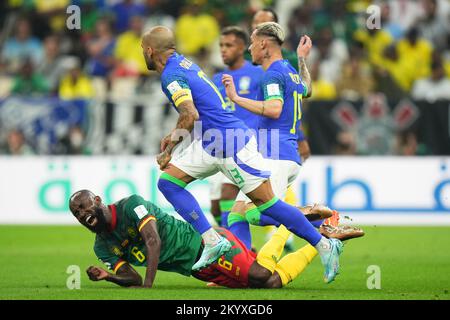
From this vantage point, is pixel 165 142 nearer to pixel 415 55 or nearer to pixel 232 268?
pixel 232 268

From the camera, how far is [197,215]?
8.52 meters

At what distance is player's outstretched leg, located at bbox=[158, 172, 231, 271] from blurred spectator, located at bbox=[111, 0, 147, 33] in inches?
442

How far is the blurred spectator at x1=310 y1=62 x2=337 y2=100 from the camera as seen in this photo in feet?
57.3

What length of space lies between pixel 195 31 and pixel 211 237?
37.0ft

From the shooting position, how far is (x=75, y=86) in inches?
705

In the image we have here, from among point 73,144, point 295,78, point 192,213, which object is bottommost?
point 192,213

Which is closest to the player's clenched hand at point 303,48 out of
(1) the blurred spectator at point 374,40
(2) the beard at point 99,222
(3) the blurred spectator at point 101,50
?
(2) the beard at point 99,222

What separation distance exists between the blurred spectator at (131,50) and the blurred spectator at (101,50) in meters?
0.14

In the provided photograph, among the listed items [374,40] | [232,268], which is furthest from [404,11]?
[232,268]

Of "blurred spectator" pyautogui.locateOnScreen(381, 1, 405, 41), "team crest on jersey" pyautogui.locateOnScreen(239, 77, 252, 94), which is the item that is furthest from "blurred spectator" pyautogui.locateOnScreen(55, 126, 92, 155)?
A: "blurred spectator" pyautogui.locateOnScreen(381, 1, 405, 41)
